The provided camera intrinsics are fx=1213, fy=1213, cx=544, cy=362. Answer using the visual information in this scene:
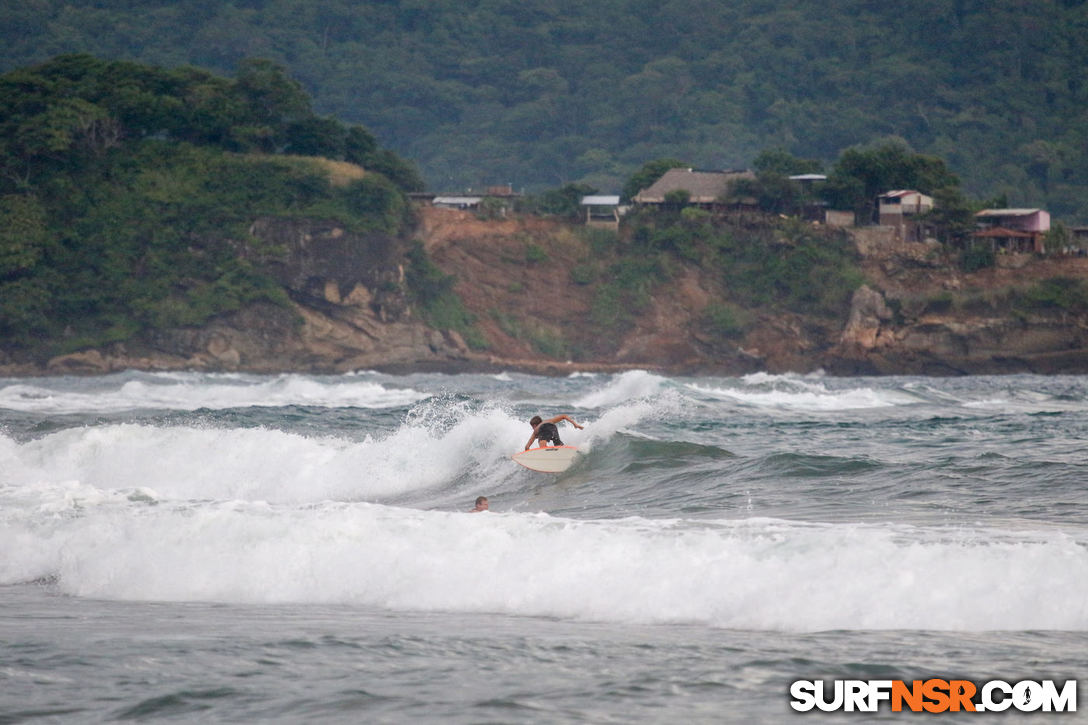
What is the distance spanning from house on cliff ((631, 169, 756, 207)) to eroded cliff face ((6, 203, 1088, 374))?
17.4 feet

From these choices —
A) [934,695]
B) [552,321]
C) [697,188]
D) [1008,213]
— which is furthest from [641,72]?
[934,695]

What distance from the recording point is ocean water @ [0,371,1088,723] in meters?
7.26

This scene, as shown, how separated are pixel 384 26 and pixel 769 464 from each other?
170264mm

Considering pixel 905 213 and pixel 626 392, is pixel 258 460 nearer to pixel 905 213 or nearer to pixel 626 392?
pixel 626 392

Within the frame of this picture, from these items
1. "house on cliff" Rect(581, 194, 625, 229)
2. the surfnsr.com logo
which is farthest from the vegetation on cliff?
the surfnsr.com logo

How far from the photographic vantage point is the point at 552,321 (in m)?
74.2

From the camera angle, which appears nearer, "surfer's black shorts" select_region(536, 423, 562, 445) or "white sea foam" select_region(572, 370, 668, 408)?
"surfer's black shorts" select_region(536, 423, 562, 445)

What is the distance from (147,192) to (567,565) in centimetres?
6216

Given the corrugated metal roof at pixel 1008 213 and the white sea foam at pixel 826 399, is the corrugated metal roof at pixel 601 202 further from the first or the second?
the white sea foam at pixel 826 399

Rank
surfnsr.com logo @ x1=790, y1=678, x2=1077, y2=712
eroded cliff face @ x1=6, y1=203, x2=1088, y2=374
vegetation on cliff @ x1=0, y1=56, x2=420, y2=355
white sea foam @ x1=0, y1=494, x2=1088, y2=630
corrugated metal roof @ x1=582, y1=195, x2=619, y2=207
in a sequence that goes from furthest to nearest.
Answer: corrugated metal roof @ x1=582, y1=195, x2=619, y2=207, eroded cliff face @ x1=6, y1=203, x2=1088, y2=374, vegetation on cliff @ x1=0, y1=56, x2=420, y2=355, white sea foam @ x1=0, y1=494, x2=1088, y2=630, surfnsr.com logo @ x1=790, y1=678, x2=1077, y2=712

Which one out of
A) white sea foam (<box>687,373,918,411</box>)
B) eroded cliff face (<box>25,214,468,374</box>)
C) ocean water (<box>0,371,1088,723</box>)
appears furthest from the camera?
eroded cliff face (<box>25,214,468,374</box>)

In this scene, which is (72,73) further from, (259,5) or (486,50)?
(259,5)

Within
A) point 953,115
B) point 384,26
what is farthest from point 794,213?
point 384,26

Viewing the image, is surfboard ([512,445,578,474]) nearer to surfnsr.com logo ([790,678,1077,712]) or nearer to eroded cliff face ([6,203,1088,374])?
surfnsr.com logo ([790,678,1077,712])
